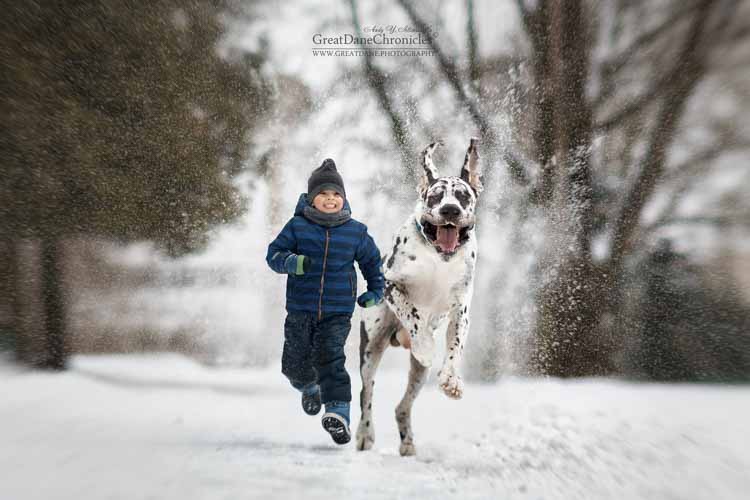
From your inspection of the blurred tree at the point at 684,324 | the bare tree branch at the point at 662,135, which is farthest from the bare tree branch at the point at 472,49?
the blurred tree at the point at 684,324

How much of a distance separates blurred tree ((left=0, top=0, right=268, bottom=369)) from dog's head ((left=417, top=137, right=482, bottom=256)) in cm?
248

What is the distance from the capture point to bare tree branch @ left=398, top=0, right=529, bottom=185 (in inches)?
202

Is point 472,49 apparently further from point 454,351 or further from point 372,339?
point 454,351

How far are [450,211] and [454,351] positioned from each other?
865 millimetres

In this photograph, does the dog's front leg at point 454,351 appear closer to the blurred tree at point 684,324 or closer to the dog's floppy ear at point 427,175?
the dog's floppy ear at point 427,175

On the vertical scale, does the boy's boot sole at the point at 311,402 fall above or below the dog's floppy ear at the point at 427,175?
below

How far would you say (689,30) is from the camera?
5137 mm

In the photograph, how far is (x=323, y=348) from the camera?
284 centimetres

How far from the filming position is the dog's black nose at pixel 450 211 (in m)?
2.89

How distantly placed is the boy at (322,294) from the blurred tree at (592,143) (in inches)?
100

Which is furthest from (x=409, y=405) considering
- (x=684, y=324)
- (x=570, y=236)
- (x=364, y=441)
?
(x=684, y=324)

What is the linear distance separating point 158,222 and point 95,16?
199 centimetres

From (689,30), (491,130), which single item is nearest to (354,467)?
(491,130)

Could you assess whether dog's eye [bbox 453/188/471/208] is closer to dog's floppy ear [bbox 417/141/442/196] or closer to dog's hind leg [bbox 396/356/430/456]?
dog's floppy ear [bbox 417/141/442/196]
